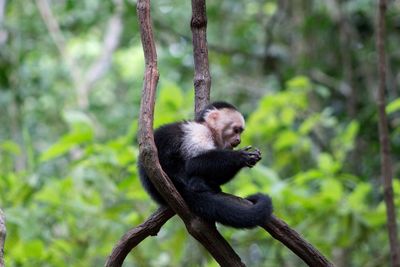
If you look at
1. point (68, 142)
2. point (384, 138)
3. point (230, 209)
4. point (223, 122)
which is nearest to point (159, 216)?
point (230, 209)

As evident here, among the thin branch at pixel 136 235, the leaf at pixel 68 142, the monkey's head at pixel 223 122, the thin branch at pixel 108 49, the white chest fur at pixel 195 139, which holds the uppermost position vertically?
the thin branch at pixel 108 49

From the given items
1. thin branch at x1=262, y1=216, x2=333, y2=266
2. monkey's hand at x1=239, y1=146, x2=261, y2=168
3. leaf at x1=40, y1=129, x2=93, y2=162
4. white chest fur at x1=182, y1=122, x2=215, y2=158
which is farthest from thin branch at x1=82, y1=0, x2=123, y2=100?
thin branch at x1=262, y1=216, x2=333, y2=266

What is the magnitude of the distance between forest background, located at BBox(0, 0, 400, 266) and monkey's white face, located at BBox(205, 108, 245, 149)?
1116 millimetres

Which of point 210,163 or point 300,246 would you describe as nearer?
point 300,246

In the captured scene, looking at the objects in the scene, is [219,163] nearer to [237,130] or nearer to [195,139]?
[195,139]

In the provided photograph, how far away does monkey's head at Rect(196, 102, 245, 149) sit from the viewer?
3.19 metres

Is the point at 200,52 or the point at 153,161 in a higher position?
the point at 200,52

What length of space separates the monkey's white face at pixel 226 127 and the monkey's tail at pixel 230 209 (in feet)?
1.82

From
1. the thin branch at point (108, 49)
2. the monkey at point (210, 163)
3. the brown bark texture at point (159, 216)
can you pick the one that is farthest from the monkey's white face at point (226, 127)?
the thin branch at point (108, 49)

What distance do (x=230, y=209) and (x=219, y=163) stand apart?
9.6 inches

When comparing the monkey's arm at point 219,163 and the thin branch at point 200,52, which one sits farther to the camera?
the thin branch at point 200,52

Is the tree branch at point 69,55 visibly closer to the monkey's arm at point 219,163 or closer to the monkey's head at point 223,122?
the monkey's head at point 223,122

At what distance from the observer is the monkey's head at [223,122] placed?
3.19m

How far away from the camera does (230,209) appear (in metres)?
2.73
